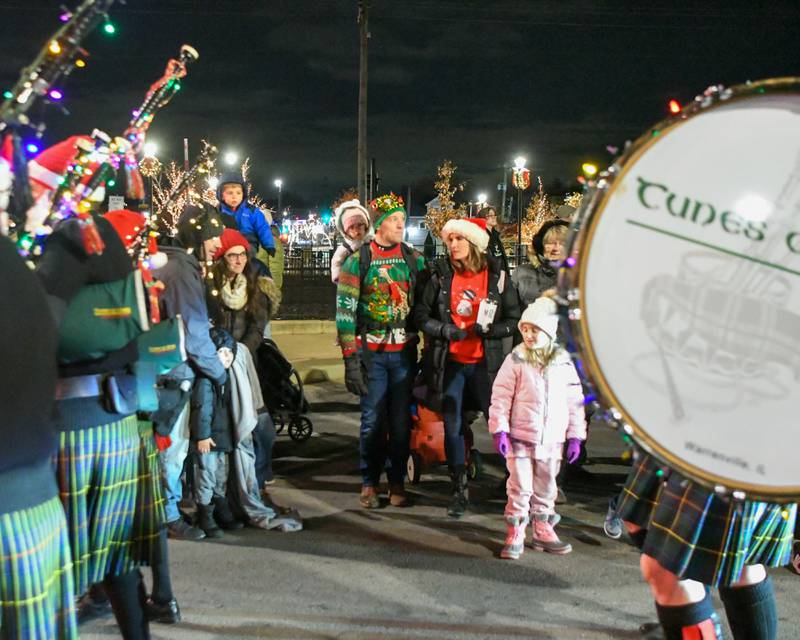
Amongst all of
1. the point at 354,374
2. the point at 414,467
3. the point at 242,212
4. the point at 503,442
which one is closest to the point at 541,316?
the point at 503,442

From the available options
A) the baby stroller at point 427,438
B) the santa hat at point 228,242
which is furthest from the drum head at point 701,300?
the baby stroller at point 427,438

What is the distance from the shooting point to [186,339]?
4301 millimetres

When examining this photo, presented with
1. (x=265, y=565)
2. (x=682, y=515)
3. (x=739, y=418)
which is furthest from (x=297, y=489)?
(x=739, y=418)

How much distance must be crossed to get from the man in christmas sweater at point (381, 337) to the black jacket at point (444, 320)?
12 centimetres

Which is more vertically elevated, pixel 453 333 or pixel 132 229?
pixel 132 229

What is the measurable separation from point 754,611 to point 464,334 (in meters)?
2.93

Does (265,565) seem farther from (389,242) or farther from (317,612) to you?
(389,242)

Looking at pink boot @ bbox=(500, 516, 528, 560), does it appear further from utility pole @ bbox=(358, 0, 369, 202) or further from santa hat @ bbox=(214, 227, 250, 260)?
utility pole @ bbox=(358, 0, 369, 202)

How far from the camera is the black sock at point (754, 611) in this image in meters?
2.70

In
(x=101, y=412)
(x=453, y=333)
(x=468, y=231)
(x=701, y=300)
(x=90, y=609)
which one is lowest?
(x=90, y=609)

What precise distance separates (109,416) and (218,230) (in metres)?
2.08

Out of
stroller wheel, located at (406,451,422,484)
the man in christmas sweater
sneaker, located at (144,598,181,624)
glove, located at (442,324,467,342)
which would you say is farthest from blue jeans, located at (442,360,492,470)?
sneaker, located at (144,598,181,624)

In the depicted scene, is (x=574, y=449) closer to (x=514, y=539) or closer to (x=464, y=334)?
(x=514, y=539)

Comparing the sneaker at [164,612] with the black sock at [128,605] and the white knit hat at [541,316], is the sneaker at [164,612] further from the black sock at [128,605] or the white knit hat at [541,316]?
the white knit hat at [541,316]
